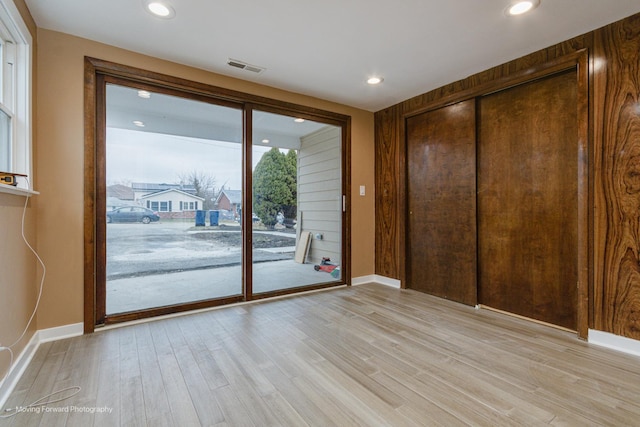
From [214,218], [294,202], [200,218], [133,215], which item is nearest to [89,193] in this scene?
[133,215]

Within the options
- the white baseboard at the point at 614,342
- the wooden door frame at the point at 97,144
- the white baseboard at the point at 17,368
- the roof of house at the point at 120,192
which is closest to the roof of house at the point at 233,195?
the roof of house at the point at 120,192

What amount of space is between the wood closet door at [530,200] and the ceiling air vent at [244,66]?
2.44 metres

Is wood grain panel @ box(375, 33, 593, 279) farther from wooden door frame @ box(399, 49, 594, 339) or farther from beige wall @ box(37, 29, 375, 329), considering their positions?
beige wall @ box(37, 29, 375, 329)

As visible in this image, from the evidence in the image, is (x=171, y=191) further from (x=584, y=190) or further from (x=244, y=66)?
(x=584, y=190)

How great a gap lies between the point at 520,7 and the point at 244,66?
93.4 inches

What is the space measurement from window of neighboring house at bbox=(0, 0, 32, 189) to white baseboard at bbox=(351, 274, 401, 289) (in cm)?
358

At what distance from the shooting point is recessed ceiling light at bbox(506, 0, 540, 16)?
2090 mm

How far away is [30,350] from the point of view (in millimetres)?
2150

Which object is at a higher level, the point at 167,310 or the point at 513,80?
the point at 513,80

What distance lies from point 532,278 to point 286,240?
2.62 metres

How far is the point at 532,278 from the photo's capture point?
9.39ft

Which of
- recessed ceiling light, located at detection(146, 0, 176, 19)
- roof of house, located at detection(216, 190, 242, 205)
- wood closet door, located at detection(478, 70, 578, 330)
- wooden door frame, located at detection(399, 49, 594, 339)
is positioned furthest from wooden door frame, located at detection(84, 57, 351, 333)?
wooden door frame, located at detection(399, 49, 594, 339)

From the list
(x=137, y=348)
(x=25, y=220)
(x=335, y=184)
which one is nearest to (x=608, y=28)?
(x=335, y=184)

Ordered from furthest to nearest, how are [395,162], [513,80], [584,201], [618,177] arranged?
[395,162]
[513,80]
[584,201]
[618,177]
